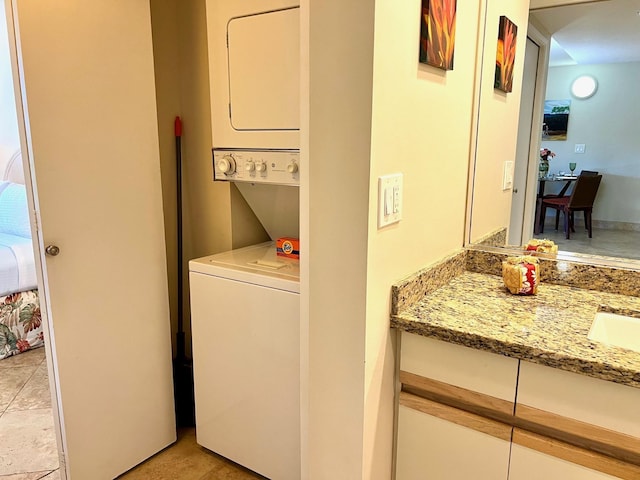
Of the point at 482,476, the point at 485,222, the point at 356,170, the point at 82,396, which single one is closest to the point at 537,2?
the point at 485,222

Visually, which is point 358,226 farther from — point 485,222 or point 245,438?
point 245,438

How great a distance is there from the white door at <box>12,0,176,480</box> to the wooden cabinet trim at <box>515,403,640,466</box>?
147 cm

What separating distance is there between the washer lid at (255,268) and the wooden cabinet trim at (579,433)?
2.67 feet

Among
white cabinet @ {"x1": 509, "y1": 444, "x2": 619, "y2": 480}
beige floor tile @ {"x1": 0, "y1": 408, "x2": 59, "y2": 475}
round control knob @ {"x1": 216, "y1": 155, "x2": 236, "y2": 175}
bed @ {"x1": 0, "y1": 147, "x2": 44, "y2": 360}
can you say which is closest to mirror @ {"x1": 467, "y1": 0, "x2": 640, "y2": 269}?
white cabinet @ {"x1": 509, "y1": 444, "x2": 619, "y2": 480}

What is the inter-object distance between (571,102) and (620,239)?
1.60 feet

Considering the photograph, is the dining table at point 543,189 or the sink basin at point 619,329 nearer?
the sink basin at point 619,329

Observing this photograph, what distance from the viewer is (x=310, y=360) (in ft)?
4.26

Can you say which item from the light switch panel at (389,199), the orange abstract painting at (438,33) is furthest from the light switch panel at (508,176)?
the light switch panel at (389,199)

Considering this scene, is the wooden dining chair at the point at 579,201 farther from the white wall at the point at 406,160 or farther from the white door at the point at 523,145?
the white wall at the point at 406,160

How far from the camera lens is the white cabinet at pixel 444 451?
1.21 metres

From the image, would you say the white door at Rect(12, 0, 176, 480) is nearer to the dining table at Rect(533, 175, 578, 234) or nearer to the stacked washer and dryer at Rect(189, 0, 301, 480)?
the stacked washer and dryer at Rect(189, 0, 301, 480)

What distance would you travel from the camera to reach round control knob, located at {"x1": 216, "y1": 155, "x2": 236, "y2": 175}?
1.90 meters

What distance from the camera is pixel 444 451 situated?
1.28m

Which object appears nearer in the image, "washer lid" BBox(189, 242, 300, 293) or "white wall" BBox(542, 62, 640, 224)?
"white wall" BBox(542, 62, 640, 224)
